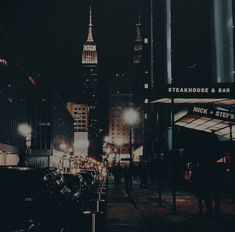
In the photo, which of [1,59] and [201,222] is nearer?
[201,222]

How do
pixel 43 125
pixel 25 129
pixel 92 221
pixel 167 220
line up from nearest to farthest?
pixel 92 221 < pixel 167 220 < pixel 25 129 < pixel 43 125

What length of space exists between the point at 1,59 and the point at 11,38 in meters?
14.7

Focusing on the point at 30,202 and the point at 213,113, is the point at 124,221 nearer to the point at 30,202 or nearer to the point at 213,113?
the point at 213,113

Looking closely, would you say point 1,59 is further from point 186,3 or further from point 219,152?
point 219,152

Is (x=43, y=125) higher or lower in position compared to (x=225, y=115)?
higher

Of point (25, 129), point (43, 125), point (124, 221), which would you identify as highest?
point (43, 125)

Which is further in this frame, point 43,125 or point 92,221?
point 43,125

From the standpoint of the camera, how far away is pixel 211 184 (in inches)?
580

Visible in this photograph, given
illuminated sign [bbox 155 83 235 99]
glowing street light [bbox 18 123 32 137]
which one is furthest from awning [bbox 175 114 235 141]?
glowing street light [bbox 18 123 32 137]

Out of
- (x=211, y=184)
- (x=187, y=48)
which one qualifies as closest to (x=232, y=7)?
(x=187, y=48)

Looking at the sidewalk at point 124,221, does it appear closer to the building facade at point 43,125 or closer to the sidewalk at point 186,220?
the sidewalk at point 186,220

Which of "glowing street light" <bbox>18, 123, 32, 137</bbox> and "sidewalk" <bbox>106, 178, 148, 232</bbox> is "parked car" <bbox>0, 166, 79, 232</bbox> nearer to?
"sidewalk" <bbox>106, 178, 148, 232</bbox>

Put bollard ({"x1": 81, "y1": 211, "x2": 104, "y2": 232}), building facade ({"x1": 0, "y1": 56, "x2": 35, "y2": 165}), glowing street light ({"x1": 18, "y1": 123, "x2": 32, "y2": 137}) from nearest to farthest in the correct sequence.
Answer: bollard ({"x1": 81, "y1": 211, "x2": 104, "y2": 232})
glowing street light ({"x1": 18, "y1": 123, "x2": 32, "y2": 137})
building facade ({"x1": 0, "y1": 56, "x2": 35, "y2": 165})

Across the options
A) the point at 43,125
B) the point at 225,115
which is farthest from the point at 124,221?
the point at 43,125
